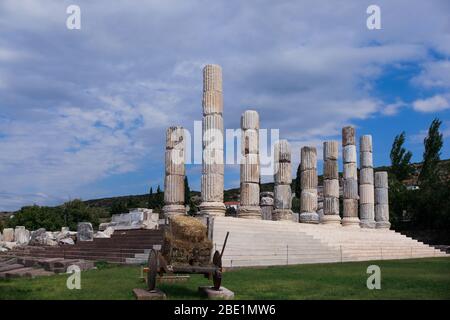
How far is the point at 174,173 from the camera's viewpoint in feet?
91.2

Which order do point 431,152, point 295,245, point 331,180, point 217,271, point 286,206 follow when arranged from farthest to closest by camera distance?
point 431,152
point 331,180
point 286,206
point 295,245
point 217,271

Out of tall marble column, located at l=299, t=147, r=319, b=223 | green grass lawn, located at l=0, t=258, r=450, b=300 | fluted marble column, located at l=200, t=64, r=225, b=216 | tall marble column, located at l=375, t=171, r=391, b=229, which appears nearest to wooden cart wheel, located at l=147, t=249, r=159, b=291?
green grass lawn, located at l=0, t=258, r=450, b=300

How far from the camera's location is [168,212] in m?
26.7

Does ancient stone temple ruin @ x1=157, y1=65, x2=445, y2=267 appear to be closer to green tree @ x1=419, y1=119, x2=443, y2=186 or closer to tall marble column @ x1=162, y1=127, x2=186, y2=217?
tall marble column @ x1=162, y1=127, x2=186, y2=217

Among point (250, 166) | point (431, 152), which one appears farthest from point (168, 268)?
point (431, 152)

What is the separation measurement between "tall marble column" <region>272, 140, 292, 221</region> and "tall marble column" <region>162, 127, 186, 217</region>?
290 inches

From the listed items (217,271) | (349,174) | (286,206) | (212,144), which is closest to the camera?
(217,271)

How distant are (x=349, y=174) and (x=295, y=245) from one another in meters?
15.4

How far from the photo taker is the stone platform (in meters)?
21.3

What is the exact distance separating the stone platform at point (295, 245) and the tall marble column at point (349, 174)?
4324mm

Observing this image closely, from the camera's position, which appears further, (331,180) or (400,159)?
(400,159)

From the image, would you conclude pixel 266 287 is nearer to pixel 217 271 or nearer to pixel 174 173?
pixel 217 271
